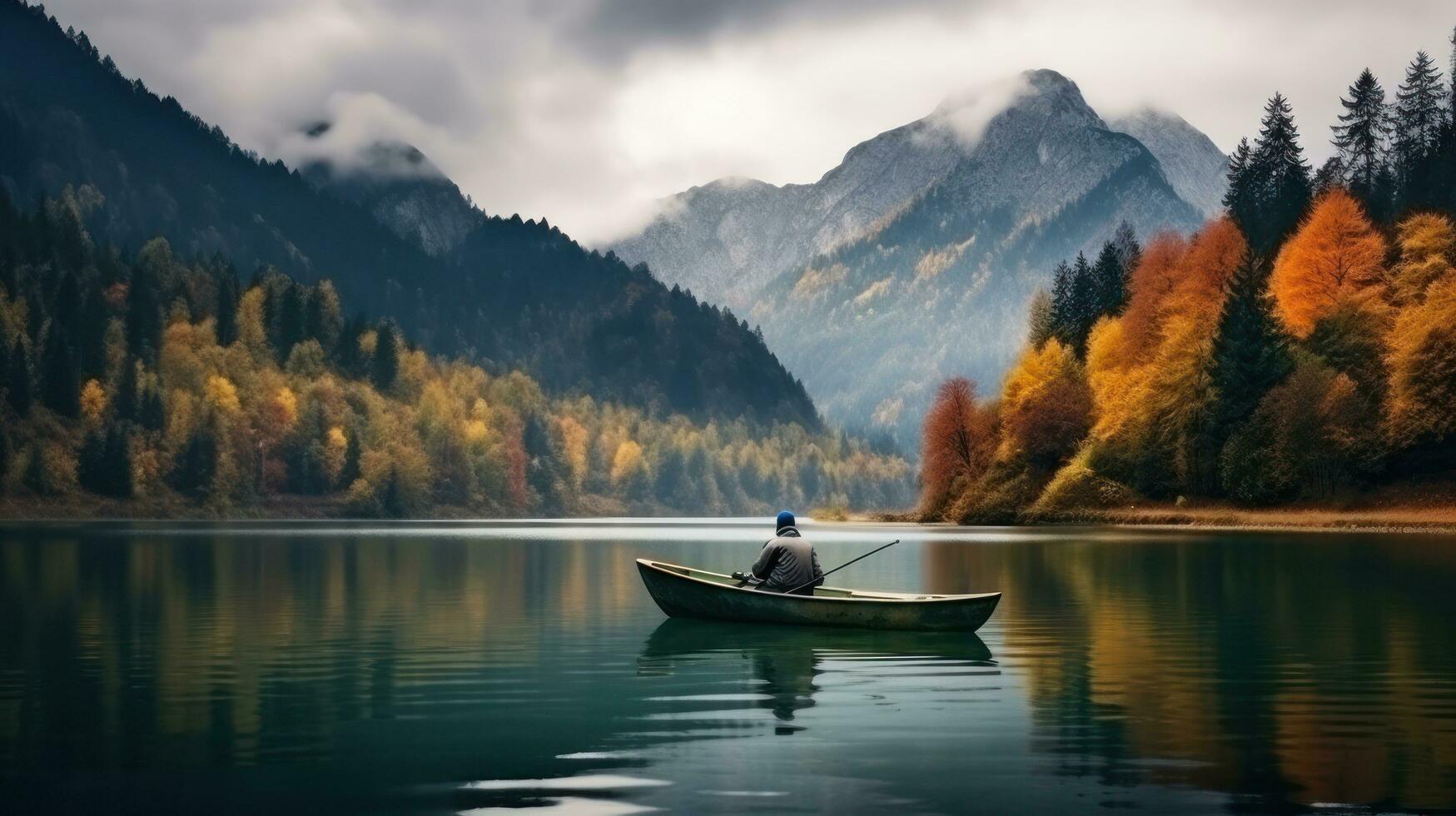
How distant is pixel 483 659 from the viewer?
34.1 meters

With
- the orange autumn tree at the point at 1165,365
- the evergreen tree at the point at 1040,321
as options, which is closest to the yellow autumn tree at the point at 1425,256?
the orange autumn tree at the point at 1165,365

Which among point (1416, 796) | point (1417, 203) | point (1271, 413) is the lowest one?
point (1416, 796)

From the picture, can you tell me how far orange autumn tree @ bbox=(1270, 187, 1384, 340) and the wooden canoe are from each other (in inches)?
3822

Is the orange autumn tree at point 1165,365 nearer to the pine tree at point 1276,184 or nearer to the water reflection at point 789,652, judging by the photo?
the pine tree at point 1276,184

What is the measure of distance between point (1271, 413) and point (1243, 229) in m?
45.1

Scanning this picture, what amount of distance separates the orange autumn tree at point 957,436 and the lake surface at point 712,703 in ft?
323

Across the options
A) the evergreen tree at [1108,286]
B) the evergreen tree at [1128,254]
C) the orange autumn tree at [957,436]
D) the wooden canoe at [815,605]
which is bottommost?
the wooden canoe at [815,605]

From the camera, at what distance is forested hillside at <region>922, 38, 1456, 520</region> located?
114 meters

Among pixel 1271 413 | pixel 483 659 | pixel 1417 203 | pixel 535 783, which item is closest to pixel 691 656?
pixel 483 659

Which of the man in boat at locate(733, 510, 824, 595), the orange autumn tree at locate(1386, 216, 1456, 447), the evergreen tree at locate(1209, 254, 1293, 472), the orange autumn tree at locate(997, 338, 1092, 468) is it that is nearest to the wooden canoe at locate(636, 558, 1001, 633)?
the man in boat at locate(733, 510, 824, 595)

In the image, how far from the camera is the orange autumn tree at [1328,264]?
419 feet

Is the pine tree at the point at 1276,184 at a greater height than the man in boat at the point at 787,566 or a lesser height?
greater

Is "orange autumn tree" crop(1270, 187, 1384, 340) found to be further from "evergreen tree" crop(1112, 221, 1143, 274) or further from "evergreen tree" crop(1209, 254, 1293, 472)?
"evergreen tree" crop(1112, 221, 1143, 274)

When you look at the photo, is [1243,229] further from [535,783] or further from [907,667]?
[535,783]
